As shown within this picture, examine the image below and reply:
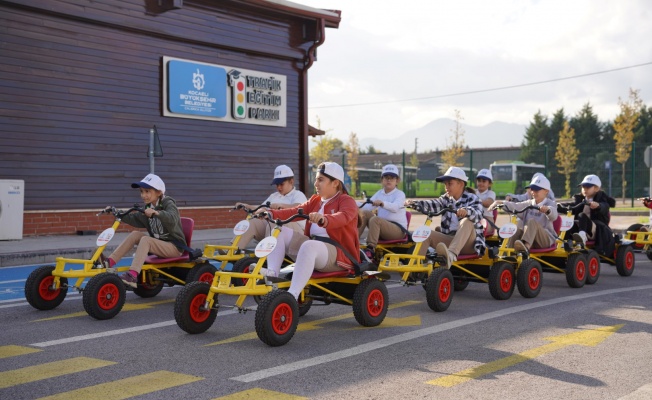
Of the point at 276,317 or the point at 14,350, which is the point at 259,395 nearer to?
the point at 276,317

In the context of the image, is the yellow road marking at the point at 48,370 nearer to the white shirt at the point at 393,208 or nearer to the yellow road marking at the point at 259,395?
the yellow road marking at the point at 259,395

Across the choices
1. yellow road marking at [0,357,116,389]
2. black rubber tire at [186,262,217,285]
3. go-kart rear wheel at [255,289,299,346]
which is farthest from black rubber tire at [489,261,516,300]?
yellow road marking at [0,357,116,389]

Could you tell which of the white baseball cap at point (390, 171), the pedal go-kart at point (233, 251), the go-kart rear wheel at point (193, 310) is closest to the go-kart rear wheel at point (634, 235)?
the white baseball cap at point (390, 171)

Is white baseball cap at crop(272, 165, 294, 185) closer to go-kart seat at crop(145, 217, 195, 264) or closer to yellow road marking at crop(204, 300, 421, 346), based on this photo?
go-kart seat at crop(145, 217, 195, 264)

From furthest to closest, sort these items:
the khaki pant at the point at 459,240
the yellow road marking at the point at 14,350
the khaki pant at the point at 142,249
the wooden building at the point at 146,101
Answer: the wooden building at the point at 146,101, the khaki pant at the point at 459,240, the khaki pant at the point at 142,249, the yellow road marking at the point at 14,350

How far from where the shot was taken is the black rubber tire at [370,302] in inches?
284

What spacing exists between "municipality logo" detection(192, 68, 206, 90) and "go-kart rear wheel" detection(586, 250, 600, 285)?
40.8ft

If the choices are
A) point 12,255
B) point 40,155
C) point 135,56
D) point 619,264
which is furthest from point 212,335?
point 135,56

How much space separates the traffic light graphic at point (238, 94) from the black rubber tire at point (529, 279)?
13.5 metres

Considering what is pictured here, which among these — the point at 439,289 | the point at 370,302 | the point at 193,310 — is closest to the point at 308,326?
the point at 370,302

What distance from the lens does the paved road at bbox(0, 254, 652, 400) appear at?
5.13 m

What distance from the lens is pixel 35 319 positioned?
7.86 metres

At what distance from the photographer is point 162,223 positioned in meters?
8.66

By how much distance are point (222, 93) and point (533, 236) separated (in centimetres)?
1269
